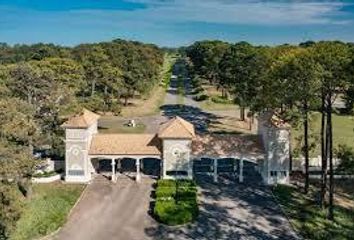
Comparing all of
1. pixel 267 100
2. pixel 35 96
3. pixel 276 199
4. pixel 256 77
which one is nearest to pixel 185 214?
pixel 276 199

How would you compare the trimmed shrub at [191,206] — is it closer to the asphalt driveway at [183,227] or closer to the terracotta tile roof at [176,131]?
the asphalt driveway at [183,227]

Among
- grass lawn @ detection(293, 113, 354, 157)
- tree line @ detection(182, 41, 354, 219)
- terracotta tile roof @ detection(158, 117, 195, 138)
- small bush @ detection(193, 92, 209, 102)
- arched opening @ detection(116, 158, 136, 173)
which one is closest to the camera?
tree line @ detection(182, 41, 354, 219)

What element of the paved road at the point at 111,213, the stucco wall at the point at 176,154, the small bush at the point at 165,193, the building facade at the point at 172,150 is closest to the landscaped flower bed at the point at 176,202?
the small bush at the point at 165,193

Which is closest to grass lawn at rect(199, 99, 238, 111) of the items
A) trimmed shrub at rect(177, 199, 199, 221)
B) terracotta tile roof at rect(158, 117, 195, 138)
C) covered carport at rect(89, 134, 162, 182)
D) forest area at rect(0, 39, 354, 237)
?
forest area at rect(0, 39, 354, 237)

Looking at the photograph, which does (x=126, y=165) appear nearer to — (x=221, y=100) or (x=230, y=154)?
(x=230, y=154)

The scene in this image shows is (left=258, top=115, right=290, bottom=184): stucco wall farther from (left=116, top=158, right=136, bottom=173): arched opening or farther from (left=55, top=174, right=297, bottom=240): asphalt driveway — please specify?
(left=116, top=158, right=136, bottom=173): arched opening

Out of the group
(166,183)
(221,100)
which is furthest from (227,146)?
(221,100)
